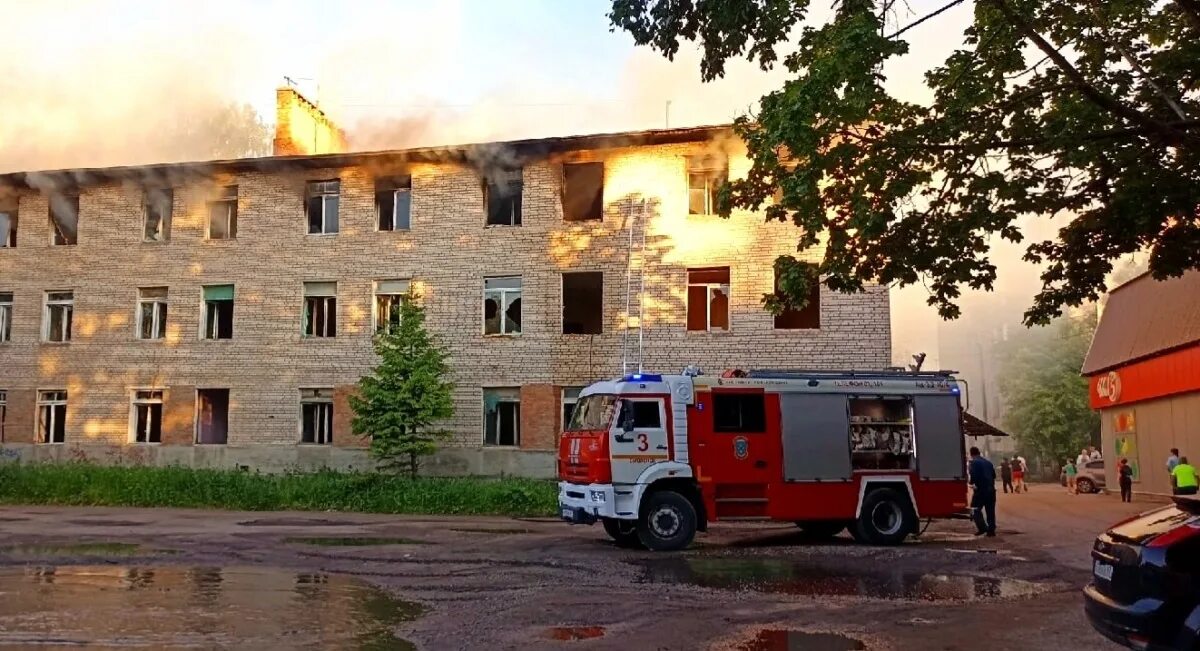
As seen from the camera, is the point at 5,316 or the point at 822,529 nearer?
the point at 822,529

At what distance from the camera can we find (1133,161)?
12.2 metres

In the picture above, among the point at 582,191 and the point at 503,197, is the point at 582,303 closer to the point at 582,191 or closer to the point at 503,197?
the point at 582,191

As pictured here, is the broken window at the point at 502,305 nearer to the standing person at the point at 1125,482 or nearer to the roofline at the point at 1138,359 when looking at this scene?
the roofline at the point at 1138,359

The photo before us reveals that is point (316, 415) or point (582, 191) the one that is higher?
point (582, 191)

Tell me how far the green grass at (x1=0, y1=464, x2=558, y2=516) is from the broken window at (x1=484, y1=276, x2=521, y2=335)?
407cm

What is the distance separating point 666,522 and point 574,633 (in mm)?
6386

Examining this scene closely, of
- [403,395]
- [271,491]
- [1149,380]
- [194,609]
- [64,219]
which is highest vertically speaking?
[64,219]

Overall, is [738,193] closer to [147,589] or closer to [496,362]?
[147,589]

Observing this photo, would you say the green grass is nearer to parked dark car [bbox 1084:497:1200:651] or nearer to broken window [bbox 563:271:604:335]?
broken window [bbox 563:271:604:335]

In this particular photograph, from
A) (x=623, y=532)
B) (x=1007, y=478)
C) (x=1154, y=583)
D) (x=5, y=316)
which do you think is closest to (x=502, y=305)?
(x=623, y=532)

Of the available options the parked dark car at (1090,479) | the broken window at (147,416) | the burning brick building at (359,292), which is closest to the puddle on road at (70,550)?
the burning brick building at (359,292)

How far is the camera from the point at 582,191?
84.9 ft

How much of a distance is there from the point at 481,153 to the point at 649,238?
5071 mm

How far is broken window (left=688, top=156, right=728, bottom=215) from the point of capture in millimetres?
24812
